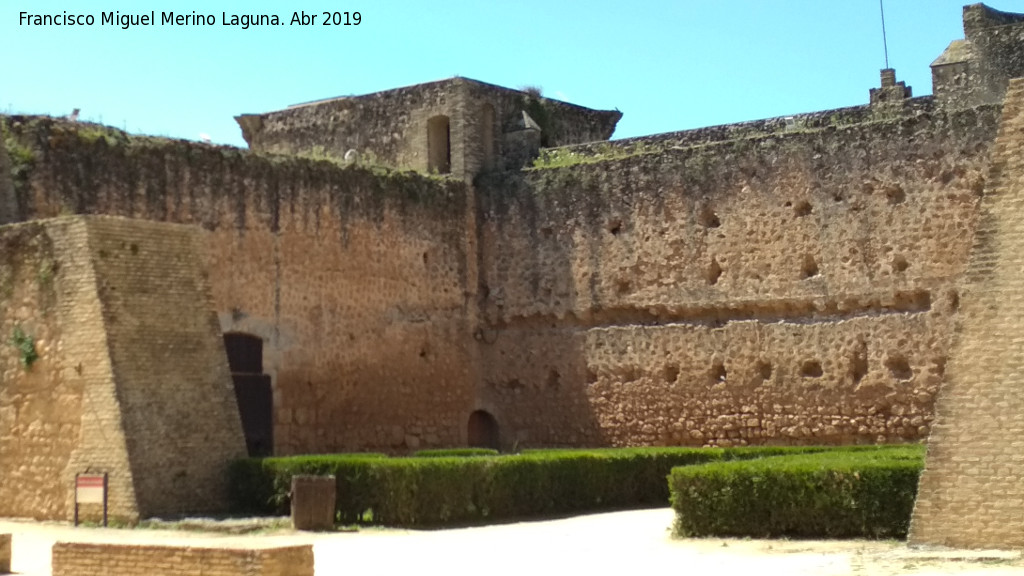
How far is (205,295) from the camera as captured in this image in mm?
14484

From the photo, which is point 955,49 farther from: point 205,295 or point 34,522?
point 34,522

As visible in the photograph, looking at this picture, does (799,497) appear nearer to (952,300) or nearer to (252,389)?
(952,300)

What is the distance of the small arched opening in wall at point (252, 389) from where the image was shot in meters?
17.5

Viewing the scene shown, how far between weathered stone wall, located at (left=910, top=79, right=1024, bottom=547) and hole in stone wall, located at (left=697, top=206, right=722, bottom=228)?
8.69m

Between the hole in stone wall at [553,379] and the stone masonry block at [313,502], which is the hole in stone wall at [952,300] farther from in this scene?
the stone masonry block at [313,502]

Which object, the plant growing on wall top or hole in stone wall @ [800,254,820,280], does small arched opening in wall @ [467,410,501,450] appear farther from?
the plant growing on wall top

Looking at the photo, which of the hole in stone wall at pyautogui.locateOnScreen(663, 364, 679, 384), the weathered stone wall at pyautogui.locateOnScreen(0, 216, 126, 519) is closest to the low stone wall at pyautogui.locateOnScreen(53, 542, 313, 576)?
the weathered stone wall at pyautogui.locateOnScreen(0, 216, 126, 519)

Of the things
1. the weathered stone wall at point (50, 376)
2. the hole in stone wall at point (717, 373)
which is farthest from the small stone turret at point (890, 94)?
the weathered stone wall at point (50, 376)

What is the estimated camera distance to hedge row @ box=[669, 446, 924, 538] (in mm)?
10695

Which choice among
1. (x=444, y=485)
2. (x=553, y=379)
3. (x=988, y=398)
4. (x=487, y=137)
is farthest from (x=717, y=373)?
(x=988, y=398)

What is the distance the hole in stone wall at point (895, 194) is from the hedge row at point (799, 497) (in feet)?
20.1

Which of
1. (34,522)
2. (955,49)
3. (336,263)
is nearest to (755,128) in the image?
(955,49)

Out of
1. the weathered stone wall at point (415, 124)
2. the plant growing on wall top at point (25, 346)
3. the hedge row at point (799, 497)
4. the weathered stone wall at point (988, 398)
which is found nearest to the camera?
the weathered stone wall at point (988, 398)

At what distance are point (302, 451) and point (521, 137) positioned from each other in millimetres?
6185
